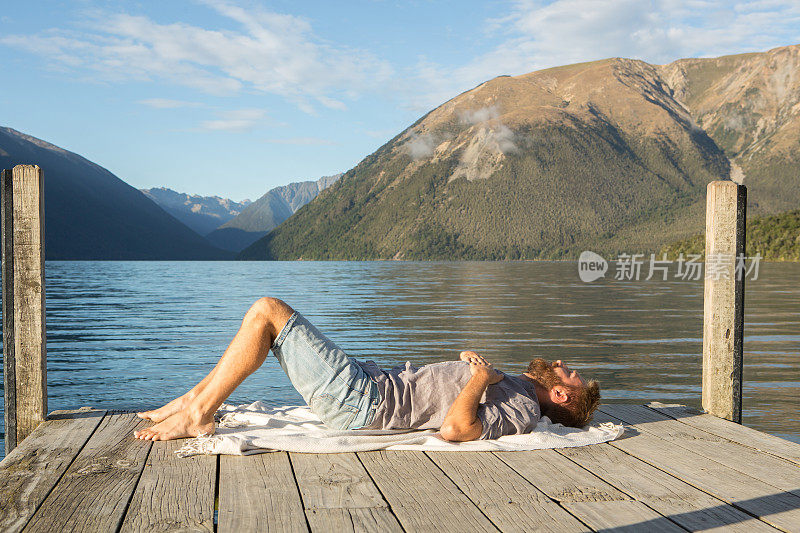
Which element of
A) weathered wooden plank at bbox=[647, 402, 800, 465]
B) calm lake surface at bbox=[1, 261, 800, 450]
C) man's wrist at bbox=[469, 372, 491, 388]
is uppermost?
man's wrist at bbox=[469, 372, 491, 388]

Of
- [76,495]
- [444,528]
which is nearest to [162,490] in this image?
[76,495]

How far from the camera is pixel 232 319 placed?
25094 mm

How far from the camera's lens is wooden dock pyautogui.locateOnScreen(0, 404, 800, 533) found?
10.3ft

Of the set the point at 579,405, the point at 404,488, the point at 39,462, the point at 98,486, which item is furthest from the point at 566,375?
the point at 39,462

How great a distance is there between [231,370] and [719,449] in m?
3.29

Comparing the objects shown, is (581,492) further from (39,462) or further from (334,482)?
(39,462)

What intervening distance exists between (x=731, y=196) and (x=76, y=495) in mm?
5244

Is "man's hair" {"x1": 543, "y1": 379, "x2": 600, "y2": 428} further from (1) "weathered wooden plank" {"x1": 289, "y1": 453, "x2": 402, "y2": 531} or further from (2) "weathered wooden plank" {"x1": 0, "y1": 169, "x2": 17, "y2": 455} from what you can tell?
(2) "weathered wooden plank" {"x1": 0, "y1": 169, "x2": 17, "y2": 455}

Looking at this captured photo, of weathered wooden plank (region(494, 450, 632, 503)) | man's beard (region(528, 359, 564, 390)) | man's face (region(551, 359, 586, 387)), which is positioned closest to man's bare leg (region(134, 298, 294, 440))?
weathered wooden plank (region(494, 450, 632, 503))

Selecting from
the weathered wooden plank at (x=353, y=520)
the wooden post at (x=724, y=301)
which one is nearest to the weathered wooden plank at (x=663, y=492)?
the weathered wooden plank at (x=353, y=520)

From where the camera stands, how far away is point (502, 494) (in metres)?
3.55

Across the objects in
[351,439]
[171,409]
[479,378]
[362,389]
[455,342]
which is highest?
[479,378]

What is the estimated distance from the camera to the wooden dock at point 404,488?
315 centimetres

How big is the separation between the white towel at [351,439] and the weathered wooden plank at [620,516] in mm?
1030
